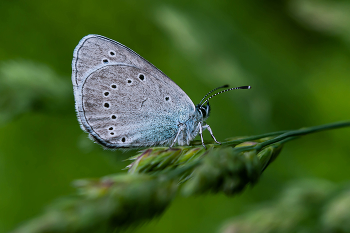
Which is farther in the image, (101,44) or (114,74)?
(114,74)

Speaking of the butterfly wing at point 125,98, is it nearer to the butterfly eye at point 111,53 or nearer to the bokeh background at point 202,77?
the butterfly eye at point 111,53

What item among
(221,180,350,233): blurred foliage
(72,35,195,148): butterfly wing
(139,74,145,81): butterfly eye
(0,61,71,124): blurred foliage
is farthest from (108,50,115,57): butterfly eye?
(221,180,350,233): blurred foliage

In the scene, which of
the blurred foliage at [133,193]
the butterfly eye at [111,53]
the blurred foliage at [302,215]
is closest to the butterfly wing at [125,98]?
the butterfly eye at [111,53]

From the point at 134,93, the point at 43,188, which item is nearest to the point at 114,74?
the point at 134,93

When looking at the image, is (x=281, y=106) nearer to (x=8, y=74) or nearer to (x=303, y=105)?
(x=303, y=105)

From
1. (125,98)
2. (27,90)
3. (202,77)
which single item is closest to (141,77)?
(125,98)

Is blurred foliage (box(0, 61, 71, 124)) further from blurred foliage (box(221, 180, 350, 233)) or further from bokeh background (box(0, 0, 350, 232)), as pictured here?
blurred foliage (box(221, 180, 350, 233))
